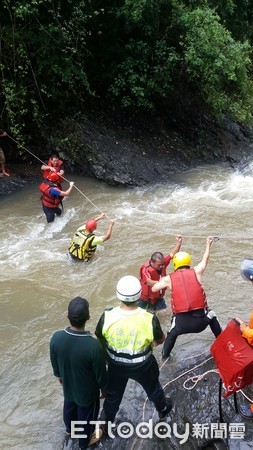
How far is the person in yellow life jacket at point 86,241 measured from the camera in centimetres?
664

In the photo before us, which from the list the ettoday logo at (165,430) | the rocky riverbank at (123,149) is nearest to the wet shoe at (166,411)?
the ettoday logo at (165,430)

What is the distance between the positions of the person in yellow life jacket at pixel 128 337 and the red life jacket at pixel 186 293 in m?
0.95

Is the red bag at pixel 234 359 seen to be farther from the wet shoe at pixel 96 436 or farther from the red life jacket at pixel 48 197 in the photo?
the red life jacket at pixel 48 197

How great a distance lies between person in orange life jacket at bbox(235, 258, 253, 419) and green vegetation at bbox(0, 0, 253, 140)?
25.1 ft

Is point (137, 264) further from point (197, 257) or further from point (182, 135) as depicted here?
point (182, 135)

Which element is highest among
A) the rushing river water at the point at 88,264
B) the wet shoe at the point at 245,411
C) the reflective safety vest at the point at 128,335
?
the reflective safety vest at the point at 128,335

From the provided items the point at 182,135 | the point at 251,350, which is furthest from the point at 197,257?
the point at 182,135

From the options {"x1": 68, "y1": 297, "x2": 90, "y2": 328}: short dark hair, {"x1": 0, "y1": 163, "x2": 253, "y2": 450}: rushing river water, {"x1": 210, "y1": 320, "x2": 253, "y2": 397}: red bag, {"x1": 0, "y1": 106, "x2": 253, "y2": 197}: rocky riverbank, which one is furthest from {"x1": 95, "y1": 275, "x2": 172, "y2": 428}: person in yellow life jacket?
{"x1": 0, "y1": 106, "x2": 253, "y2": 197}: rocky riverbank

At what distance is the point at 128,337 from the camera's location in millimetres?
3279

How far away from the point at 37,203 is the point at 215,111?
6.09 metres

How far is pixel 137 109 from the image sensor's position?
39.5 feet

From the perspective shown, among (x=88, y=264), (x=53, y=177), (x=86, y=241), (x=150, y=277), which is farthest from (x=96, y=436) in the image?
(x=53, y=177)

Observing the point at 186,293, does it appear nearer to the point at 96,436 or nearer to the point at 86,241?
the point at 96,436

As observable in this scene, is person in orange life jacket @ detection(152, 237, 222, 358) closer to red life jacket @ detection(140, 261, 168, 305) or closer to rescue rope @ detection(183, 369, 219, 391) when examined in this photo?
rescue rope @ detection(183, 369, 219, 391)
